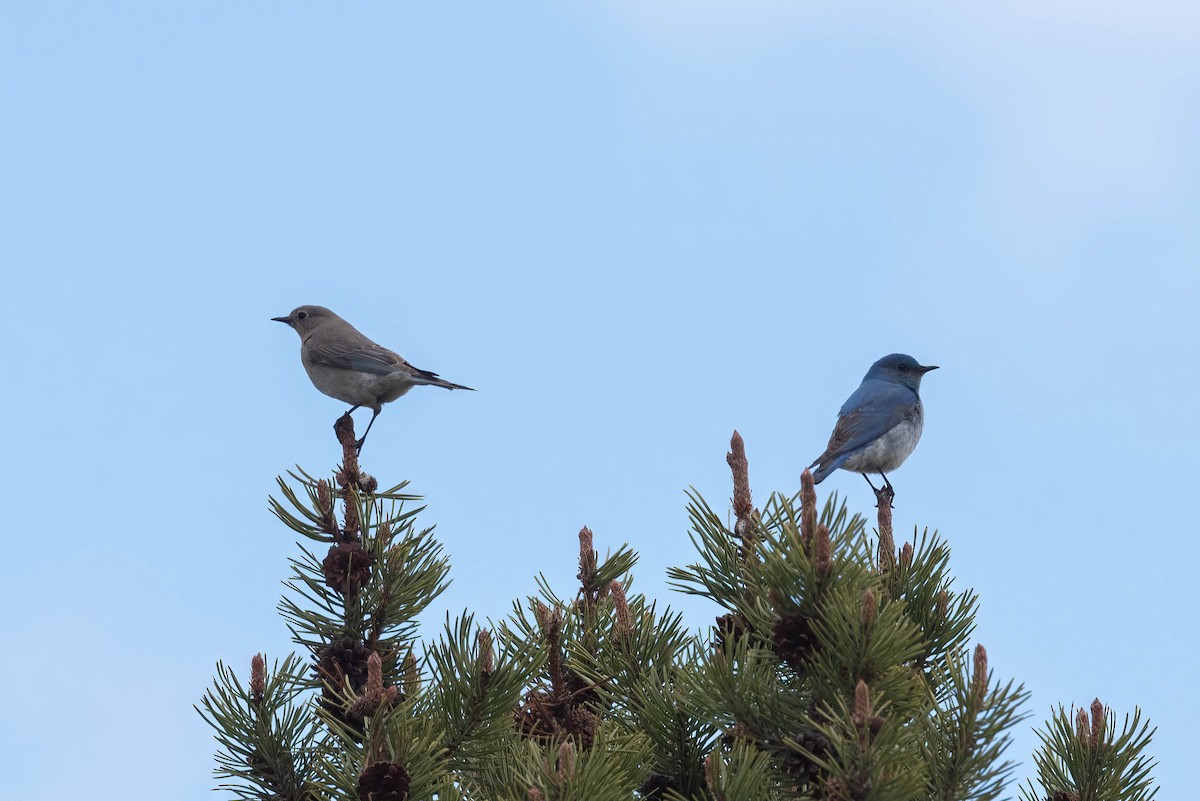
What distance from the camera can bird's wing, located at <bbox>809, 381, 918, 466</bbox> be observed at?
11297mm

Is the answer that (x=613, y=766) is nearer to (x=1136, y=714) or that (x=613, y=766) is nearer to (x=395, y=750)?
(x=395, y=750)

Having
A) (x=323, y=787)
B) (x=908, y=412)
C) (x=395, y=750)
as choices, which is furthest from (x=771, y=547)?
(x=908, y=412)

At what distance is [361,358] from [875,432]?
15.4 feet

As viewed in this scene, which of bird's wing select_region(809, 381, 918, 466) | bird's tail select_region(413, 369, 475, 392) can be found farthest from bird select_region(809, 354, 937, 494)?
bird's tail select_region(413, 369, 475, 392)

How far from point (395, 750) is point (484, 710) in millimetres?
445

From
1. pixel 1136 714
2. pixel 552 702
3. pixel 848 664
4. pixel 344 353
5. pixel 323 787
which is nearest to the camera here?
pixel 848 664

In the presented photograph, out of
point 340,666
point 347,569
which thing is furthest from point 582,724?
point 347,569

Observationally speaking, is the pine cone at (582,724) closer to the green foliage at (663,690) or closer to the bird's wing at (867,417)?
the green foliage at (663,690)

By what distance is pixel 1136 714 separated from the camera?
12.1 feet

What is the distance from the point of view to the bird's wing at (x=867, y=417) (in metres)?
11.3

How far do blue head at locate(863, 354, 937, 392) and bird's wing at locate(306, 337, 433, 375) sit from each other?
17.3 feet

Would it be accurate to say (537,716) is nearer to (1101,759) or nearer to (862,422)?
(1101,759)

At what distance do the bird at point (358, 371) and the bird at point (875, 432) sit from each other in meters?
3.61

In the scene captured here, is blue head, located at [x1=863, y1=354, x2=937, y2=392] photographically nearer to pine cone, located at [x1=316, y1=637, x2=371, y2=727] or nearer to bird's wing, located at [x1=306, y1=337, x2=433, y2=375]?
bird's wing, located at [x1=306, y1=337, x2=433, y2=375]
